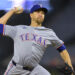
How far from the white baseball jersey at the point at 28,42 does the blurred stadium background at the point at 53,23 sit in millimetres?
4414

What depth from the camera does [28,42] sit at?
4379 mm

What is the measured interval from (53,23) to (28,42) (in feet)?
16.3

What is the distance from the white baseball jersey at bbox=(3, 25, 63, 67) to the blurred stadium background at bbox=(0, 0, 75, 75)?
441 cm

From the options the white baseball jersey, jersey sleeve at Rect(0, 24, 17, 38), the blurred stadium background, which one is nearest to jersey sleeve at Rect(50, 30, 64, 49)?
the white baseball jersey

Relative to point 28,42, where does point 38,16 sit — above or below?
above

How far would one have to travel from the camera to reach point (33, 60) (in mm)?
4375

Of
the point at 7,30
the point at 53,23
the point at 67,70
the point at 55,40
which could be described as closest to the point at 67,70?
the point at 67,70

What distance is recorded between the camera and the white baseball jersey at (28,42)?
14.3 ft

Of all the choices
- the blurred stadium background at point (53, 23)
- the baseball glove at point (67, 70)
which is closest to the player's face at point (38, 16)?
the baseball glove at point (67, 70)

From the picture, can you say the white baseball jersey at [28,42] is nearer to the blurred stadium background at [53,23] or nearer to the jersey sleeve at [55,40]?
the jersey sleeve at [55,40]

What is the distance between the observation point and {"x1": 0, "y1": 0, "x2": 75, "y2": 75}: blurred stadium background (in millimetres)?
8859

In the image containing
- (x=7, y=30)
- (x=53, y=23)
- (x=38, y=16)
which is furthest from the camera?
(x=53, y=23)

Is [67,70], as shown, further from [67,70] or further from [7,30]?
[7,30]

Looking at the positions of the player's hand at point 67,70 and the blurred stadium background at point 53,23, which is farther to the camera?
the blurred stadium background at point 53,23
